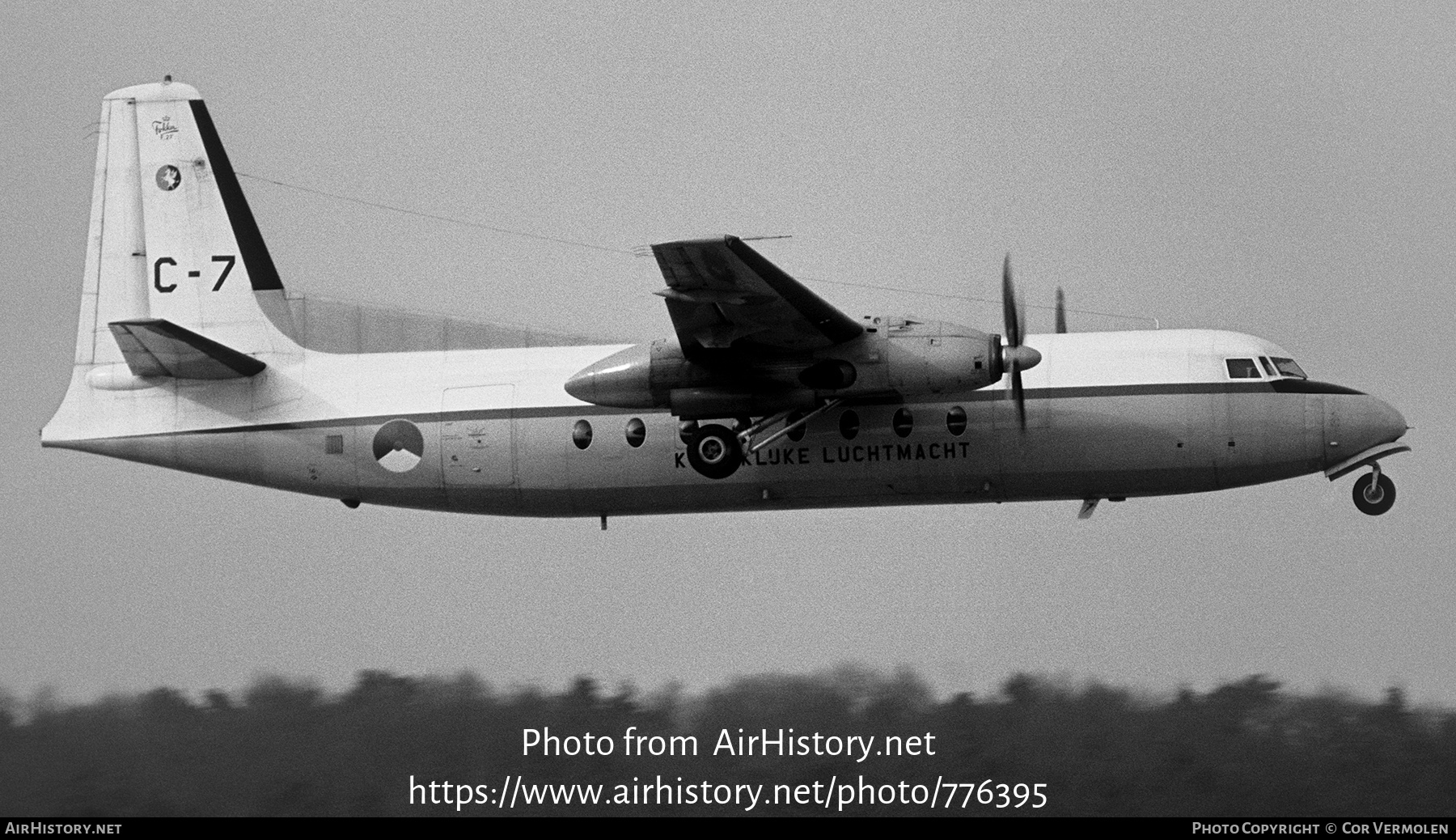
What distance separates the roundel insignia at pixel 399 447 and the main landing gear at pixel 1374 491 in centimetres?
1075

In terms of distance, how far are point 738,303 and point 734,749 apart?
5.49 metres

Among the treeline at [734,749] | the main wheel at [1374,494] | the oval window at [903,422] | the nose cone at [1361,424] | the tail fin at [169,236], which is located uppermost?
the tail fin at [169,236]

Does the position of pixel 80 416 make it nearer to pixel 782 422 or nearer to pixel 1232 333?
A: pixel 782 422

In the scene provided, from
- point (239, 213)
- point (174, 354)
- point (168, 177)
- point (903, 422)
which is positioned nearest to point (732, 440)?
point (903, 422)

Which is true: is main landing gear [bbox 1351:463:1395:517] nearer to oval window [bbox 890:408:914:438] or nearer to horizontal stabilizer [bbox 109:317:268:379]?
oval window [bbox 890:408:914:438]

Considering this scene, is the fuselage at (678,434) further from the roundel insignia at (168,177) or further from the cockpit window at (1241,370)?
the roundel insignia at (168,177)

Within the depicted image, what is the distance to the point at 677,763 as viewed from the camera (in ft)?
77.3

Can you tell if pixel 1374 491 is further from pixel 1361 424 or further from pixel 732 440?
pixel 732 440

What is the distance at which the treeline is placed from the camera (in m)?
23.1

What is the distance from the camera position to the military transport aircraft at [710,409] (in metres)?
22.3

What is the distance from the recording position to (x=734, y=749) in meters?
23.8

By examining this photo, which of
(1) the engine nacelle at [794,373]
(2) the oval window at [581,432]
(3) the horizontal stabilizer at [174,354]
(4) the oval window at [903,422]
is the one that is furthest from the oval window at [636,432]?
(3) the horizontal stabilizer at [174,354]

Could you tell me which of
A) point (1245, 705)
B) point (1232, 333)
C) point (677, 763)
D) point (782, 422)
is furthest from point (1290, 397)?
point (677, 763)

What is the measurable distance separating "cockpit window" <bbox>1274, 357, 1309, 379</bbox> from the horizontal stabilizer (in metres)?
11.7
